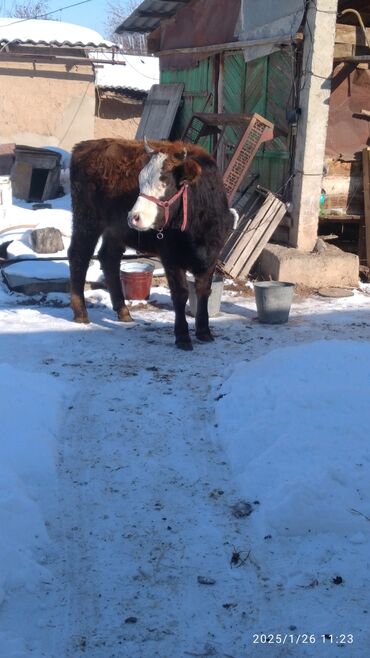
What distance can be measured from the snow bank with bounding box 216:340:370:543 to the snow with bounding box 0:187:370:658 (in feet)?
0.04

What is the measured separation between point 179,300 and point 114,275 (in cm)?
124

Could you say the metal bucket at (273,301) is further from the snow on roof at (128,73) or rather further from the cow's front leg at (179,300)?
the snow on roof at (128,73)

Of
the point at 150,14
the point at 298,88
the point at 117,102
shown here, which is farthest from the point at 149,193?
the point at 117,102

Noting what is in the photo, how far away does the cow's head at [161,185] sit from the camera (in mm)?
6547

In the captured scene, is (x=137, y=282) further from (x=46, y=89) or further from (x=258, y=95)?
(x=46, y=89)

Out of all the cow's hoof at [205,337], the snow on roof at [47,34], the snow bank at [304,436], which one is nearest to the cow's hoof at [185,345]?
the cow's hoof at [205,337]

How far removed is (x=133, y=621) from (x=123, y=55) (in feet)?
77.1

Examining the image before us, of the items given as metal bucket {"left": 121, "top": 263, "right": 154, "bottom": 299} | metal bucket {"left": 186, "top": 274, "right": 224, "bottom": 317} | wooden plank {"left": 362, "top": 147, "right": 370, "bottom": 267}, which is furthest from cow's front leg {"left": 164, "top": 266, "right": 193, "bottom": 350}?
wooden plank {"left": 362, "top": 147, "right": 370, "bottom": 267}

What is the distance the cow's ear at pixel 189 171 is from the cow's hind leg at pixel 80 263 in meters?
1.53

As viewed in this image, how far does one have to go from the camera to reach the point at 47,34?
59.3ft

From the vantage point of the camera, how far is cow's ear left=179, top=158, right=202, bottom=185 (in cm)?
655

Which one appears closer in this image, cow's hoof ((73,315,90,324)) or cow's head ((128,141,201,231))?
cow's head ((128,141,201,231))

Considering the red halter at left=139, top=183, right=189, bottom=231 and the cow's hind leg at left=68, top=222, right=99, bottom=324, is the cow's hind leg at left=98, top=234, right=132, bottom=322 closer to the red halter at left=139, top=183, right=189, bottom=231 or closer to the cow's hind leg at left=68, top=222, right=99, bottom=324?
the cow's hind leg at left=68, top=222, right=99, bottom=324

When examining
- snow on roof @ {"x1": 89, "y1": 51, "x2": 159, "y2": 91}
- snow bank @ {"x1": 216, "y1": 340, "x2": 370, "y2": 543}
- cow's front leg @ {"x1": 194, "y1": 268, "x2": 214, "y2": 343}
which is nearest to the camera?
snow bank @ {"x1": 216, "y1": 340, "x2": 370, "y2": 543}
